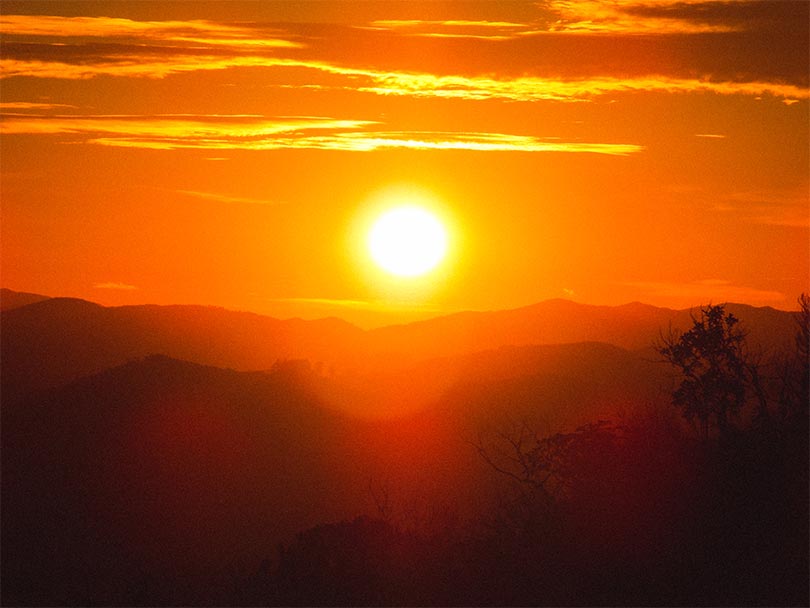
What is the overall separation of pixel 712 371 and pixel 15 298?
123624mm

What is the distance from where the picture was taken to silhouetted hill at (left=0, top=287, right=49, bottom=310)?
13665 cm

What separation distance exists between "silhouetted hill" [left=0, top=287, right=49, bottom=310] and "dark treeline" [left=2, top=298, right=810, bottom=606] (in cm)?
6823

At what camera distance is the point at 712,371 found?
3528cm

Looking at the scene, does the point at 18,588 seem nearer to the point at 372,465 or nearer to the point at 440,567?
the point at 440,567

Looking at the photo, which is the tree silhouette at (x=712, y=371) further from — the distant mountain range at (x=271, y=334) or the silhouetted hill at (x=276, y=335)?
the silhouetted hill at (x=276, y=335)

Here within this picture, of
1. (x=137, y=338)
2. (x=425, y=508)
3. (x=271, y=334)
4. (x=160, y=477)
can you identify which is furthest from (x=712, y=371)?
(x=271, y=334)

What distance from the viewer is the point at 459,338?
16738 centimetres

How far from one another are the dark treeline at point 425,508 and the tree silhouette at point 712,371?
7 cm

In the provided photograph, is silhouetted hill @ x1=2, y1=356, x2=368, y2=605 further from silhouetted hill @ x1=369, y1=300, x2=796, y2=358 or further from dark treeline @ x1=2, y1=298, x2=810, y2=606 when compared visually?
silhouetted hill @ x1=369, y1=300, x2=796, y2=358

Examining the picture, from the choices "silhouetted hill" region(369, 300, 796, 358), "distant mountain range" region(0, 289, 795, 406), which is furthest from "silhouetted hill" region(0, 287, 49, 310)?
"silhouetted hill" region(369, 300, 796, 358)

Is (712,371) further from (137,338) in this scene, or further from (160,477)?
(137,338)

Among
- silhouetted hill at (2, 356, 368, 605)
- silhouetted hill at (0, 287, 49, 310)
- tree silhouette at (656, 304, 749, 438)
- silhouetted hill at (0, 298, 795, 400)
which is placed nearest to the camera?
tree silhouette at (656, 304, 749, 438)

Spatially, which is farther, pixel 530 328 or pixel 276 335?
pixel 530 328

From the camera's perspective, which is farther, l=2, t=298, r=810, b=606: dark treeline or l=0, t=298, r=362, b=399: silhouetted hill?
l=0, t=298, r=362, b=399: silhouetted hill
